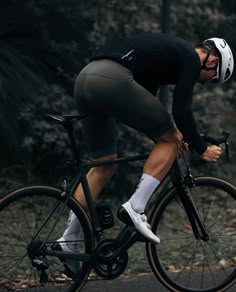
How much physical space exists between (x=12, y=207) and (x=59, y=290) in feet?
1.83

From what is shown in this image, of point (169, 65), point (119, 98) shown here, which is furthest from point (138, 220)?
point (169, 65)

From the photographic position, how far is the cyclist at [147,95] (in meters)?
4.83

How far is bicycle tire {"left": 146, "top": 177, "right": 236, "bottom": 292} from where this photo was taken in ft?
16.9

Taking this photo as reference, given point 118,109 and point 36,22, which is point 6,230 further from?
point 36,22

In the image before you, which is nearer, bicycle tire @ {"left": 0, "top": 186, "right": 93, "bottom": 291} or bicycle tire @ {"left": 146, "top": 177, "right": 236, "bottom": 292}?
bicycle tire @ {"left": 0, "top": 186, "right": 93, "bottom": 291}

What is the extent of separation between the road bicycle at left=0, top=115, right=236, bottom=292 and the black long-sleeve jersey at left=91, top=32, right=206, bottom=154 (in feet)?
1.03

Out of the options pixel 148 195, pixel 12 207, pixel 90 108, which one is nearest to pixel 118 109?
pixel 90 108

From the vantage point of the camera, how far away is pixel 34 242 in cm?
480

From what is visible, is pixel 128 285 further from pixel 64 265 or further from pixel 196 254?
pixel 64 265

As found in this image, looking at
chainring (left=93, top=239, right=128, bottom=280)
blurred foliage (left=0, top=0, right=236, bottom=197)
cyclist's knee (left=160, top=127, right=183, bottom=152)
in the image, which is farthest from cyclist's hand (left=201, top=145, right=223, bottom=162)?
blurred foliage (left=0, top=0, right=236, bottom=197)

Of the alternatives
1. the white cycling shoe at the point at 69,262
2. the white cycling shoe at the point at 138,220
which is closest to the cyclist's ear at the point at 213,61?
the white cycling shoe at the point at 138,220

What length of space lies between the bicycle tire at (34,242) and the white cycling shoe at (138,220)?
209 millimetres

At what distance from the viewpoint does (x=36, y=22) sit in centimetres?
789

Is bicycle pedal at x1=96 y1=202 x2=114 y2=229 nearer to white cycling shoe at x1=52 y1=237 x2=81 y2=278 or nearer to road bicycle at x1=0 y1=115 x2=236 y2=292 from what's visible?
road bicycle at x1=0 y1=115 x2=236 y2=292
